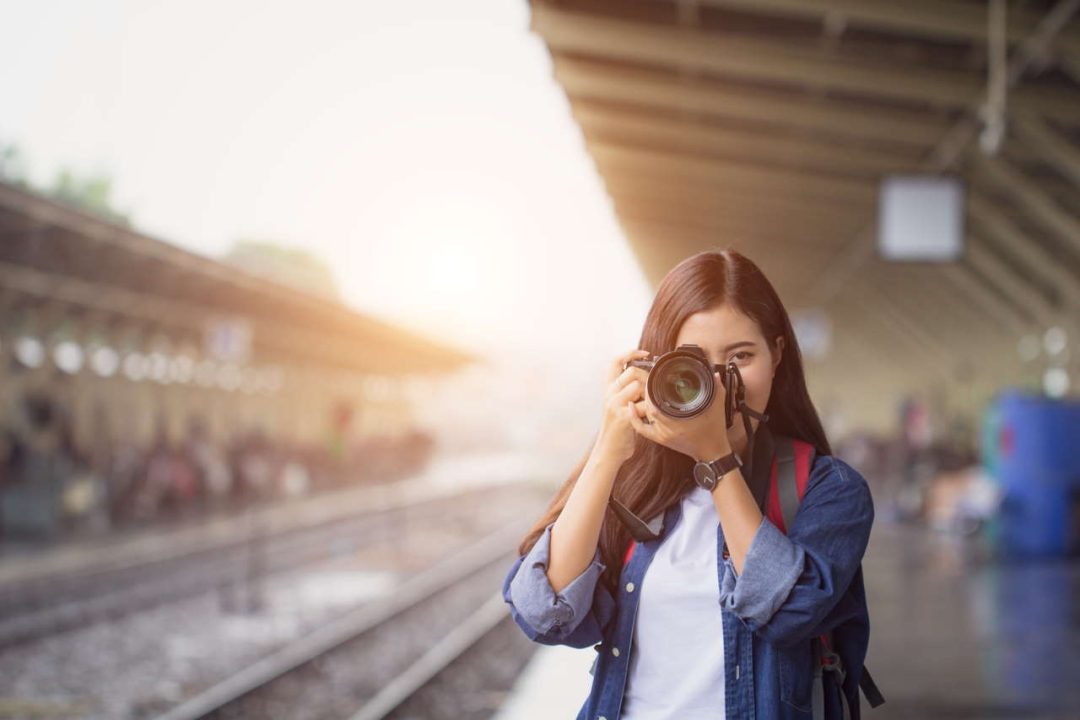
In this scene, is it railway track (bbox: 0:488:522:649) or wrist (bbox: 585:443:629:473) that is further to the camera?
railway track (bbox: 0:488:522:649)

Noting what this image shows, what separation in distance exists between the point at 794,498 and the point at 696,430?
9.4 inches

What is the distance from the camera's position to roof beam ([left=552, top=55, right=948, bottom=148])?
42.1 feet

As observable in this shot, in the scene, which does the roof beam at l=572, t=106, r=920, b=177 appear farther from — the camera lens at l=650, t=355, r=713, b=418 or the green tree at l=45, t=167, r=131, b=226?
the green tree at l=45, t=167, r=131, b=226

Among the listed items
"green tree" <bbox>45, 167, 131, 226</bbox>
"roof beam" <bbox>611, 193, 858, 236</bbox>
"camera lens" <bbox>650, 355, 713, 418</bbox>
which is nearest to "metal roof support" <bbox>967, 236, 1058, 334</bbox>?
"roof beam" <bbox>611, 193, 858, 236</bbox>

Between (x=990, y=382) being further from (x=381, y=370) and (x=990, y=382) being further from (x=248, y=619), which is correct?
(x=381, y=370)

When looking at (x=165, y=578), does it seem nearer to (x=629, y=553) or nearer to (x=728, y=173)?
(x=728, y=173)

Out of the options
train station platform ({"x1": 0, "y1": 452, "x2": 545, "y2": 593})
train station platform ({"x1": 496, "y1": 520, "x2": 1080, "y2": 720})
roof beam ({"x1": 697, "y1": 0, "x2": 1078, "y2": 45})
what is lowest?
train station platform ({"x1": 0, "y1": 452, "x2": 545, "y2": 593})

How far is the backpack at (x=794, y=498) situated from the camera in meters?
1.93

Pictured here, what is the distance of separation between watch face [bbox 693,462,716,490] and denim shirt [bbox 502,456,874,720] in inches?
4.1

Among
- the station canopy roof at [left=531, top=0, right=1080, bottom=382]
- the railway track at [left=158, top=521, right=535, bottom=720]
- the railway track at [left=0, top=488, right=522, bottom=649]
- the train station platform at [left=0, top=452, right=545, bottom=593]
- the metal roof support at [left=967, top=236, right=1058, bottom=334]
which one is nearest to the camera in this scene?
the railway track at [left=158, top=521, right=535, bottom=720]

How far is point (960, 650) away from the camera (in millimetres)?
7793

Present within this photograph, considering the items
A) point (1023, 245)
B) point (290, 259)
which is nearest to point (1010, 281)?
point (1023, 245)

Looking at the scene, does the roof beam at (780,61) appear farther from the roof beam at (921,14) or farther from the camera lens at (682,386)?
the camera lens at (682,386)

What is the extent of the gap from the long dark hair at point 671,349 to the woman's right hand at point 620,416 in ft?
0.26
